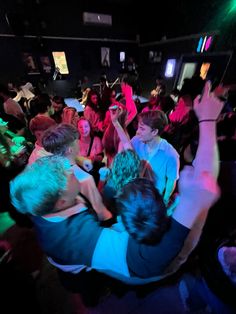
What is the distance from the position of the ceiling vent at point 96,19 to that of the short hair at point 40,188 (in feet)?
32.7

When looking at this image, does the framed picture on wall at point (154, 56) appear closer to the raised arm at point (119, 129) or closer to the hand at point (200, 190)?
the raised arm at point (119, 129)

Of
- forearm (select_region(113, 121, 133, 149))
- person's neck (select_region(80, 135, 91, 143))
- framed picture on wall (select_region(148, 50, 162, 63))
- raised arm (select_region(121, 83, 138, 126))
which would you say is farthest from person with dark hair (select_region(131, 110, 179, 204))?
framed picture on wall (select_region(148, 50, 162, 63))

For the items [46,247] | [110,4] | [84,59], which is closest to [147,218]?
[46,247]

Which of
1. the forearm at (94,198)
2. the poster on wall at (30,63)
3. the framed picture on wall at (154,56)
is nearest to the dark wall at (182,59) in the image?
the framed picture on wall at (154,56)

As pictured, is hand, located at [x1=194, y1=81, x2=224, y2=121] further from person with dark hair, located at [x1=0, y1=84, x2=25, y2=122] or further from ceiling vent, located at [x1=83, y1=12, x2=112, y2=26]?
ceiling vent, located at [x1=83, y1=12, x2=112, y2=26]

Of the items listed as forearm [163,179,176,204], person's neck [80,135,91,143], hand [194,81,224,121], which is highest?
Result: hand [194,81,224,121]

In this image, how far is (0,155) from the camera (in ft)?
6.14

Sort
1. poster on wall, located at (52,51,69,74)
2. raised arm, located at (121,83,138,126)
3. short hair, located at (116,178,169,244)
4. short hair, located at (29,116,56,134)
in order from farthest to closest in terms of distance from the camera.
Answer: poster on wall, located at (52,51,69,74) < raised arm, located at (121,83,138,126) < short hair, located at (29,116,56,134) < short hair, located at (116,178,169,244)

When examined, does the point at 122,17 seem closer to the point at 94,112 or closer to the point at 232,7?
the point at 232,7

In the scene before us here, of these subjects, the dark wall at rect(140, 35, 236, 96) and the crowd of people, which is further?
the dark wall at rect(140, 35, 236, 96)

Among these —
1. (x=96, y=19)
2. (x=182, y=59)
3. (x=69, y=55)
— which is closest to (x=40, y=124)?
(x=182, y=59)

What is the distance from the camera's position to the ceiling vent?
7.96 meters

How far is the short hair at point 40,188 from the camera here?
0.80 metres

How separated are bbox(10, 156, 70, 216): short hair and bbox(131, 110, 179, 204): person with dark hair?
3.45ft
